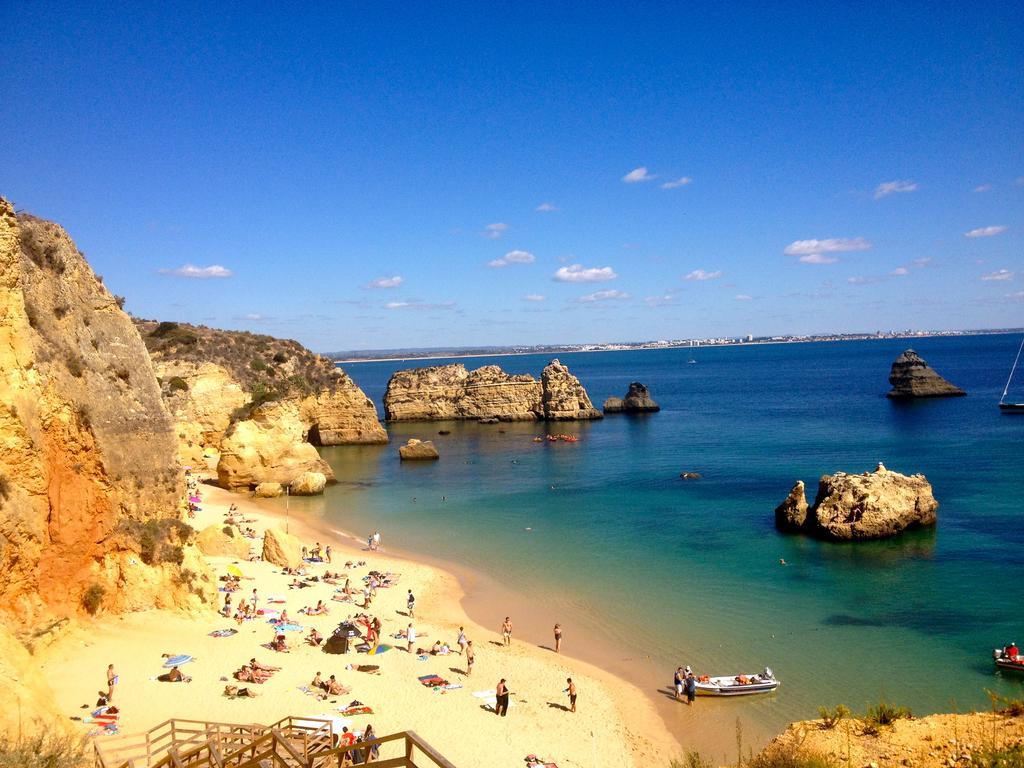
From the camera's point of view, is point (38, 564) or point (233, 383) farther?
point (233, 383)

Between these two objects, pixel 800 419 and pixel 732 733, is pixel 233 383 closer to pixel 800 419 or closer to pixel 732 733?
pixel 732 733

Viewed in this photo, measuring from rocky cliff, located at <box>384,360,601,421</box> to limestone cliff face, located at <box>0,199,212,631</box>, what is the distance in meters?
62.3

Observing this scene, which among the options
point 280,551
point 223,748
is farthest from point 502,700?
point 280,551

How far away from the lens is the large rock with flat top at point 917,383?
83.1 metres

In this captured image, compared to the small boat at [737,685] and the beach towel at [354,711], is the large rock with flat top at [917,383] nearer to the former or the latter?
the small boat at [737,685]

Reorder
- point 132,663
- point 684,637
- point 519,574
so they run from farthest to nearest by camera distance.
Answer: point 519,574 < point 684,637 < point 132,663

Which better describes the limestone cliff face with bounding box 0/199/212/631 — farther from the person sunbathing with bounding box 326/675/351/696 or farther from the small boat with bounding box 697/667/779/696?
the small boat with bounding box 697/667/779/696

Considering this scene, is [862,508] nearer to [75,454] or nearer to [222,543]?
[222,543]

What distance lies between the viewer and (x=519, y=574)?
27.2 m

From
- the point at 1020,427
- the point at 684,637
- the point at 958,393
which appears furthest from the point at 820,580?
the point at 958,393

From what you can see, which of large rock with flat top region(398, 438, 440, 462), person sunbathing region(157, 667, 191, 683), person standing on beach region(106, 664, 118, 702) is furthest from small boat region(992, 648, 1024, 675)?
large rock with flat top region(398, 438, 440, 462)

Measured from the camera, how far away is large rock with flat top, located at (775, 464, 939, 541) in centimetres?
2922

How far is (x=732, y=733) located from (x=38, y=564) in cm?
1527

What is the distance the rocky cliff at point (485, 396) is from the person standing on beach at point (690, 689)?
202 ft
